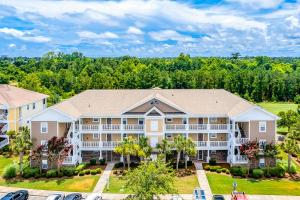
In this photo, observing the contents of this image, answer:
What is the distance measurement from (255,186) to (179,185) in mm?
9048

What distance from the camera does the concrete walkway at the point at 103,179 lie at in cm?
4297

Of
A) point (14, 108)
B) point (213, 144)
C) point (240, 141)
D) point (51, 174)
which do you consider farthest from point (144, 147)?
point (14, 108)

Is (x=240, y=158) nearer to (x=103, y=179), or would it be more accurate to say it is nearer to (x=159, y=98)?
(x=159, y=98)

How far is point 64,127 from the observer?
52.5 meters

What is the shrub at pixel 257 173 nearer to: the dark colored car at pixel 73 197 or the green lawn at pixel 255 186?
the green lawn at pixel 255 186

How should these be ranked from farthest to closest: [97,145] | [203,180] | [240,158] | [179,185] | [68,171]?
[97,145], [240,158], [68,171], [203,180], [179,185]

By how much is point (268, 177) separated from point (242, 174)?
3.30 meters

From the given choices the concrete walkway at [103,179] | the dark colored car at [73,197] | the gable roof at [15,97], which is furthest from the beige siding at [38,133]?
the dark colored car at [73,197]

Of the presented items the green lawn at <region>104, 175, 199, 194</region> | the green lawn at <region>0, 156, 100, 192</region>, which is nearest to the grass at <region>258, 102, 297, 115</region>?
the green lawn at <region>104, 175, 199, 194</region>

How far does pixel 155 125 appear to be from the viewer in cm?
5234

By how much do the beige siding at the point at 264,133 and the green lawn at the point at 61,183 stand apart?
21.8 meters

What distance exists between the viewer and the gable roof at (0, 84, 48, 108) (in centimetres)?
6138

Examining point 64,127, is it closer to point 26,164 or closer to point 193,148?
point 26,164

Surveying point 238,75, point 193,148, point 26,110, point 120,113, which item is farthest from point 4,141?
point 238,75
